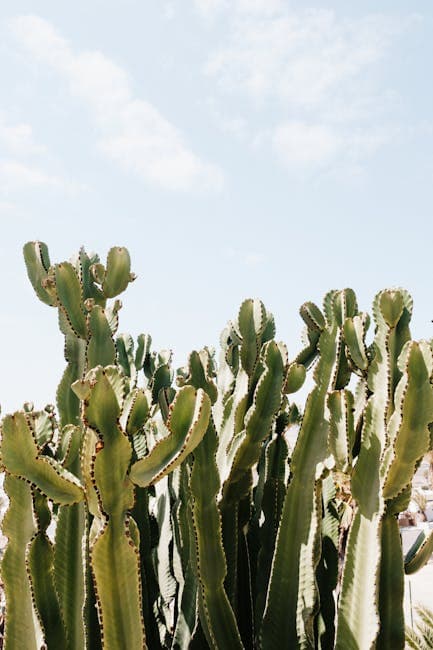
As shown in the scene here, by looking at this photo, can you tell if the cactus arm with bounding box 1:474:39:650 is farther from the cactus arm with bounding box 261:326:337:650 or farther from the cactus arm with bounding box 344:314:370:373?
the cactus arm with bounding box 344:314:370:373

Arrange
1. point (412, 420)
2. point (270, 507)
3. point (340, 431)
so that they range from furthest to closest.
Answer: point (270, 507) < point (340, 431) < point (412, 420)

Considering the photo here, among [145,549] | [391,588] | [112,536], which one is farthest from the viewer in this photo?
[145,549]

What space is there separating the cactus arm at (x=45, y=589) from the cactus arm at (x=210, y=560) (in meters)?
A: 0.45

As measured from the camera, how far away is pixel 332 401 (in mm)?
2062

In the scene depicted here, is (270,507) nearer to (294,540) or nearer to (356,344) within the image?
(294,540)

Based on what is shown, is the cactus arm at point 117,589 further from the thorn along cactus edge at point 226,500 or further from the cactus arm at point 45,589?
the cactus arm at point 45,589

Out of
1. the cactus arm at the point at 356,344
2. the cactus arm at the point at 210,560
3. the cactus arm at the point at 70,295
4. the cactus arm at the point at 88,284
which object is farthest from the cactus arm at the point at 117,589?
the cactus arm at the point at 88,284

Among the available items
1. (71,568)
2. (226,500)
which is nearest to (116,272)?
(226,500)

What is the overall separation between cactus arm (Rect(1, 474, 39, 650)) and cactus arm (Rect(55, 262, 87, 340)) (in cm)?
94

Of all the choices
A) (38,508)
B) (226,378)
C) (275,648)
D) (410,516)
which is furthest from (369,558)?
(410,516)

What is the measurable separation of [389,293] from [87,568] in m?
1.43

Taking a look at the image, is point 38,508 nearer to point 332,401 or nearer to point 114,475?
point 114,475

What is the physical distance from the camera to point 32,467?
5.28 feet

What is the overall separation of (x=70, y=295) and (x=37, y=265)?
21.6 inches
